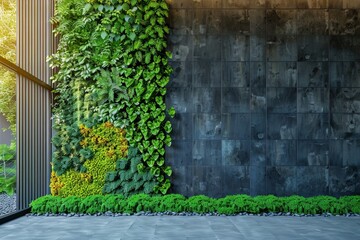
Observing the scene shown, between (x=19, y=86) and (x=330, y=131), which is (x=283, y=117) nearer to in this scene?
(x=330, y=131)

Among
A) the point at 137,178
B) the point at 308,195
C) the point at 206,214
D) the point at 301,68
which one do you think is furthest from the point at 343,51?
the point at 137,178

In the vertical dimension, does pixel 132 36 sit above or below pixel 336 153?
above

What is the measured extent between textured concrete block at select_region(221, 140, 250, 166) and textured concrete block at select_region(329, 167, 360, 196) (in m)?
1.50

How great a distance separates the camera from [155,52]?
8328mm

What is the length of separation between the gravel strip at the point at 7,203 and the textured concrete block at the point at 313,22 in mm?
5534

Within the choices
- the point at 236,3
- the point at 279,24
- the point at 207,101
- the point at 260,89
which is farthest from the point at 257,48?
the point at 207,101

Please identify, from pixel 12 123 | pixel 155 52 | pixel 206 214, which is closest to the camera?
pixel 12 123

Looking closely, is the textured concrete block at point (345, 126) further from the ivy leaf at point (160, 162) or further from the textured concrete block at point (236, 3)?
the ivy leaf at point (160, 162)

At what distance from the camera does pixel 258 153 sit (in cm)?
831

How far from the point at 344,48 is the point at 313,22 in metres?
0.71

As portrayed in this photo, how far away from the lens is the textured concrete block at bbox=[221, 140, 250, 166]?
830 cm

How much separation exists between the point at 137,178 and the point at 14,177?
211cm

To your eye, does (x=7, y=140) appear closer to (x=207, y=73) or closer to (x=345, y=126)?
(x=207, y=73)

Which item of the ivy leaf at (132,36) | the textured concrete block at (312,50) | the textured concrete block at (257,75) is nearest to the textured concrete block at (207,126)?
the textured concrete block at (257,75)
